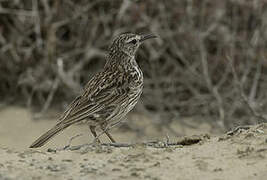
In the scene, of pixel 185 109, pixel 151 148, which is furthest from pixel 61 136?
pixel 151 148

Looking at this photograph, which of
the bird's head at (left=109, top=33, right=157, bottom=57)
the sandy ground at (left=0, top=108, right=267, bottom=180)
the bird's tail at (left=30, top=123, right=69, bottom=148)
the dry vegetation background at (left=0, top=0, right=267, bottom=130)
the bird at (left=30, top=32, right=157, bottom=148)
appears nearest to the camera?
the sandy ground at (left=0, top=108, right=267, bottom=180)

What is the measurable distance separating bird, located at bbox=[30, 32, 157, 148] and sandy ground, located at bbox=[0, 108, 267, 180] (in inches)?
29.5

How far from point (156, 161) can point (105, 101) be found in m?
1.56

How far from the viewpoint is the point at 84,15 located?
35.7 ft

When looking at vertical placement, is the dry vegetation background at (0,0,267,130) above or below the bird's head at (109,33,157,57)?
above

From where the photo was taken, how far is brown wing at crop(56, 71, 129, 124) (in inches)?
252

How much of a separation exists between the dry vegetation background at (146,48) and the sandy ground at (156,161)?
15.7 ft

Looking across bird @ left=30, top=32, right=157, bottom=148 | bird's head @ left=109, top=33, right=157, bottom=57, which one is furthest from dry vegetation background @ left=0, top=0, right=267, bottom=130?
bird @ left=30, top=32, right=157, bottom=148

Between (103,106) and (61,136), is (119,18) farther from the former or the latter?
(103,106)

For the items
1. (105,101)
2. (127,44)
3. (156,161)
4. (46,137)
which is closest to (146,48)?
(127,44)

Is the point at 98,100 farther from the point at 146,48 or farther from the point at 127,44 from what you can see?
the point at 146,48

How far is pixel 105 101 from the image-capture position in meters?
6.62

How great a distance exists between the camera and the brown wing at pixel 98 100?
21.0 feet

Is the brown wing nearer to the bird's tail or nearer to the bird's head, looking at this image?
the bird's tail
